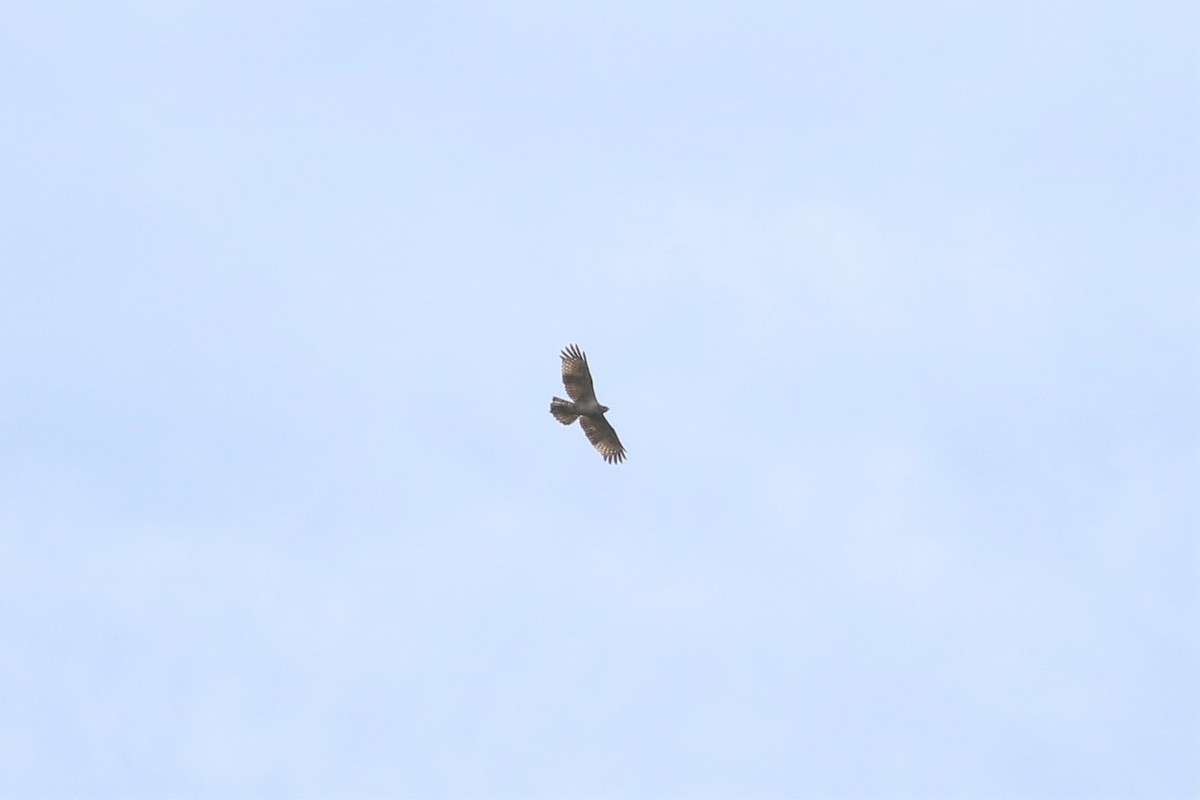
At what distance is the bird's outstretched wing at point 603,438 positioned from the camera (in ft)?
474

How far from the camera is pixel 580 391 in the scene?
143 meters

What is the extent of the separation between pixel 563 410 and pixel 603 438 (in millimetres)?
2769

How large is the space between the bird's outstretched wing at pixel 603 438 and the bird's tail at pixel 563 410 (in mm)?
1065

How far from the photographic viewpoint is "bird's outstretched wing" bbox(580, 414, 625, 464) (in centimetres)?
14462

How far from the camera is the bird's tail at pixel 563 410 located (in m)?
143

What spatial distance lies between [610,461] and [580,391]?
4424 mm

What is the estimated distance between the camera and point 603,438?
476 feet

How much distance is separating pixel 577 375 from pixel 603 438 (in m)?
4.23

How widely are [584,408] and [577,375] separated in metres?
1.77

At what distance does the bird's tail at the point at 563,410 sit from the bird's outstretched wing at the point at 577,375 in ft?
1.88

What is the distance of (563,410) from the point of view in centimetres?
14338

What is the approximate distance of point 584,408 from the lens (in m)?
143

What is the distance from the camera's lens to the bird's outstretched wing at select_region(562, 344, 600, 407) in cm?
14188

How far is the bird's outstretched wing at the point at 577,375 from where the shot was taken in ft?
465
